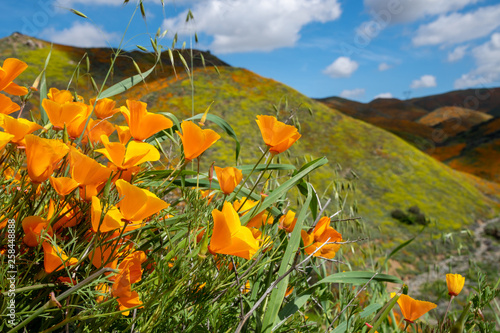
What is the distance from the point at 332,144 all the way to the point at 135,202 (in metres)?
18.6

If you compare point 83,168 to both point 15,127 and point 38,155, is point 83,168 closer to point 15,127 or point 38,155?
point 38,155

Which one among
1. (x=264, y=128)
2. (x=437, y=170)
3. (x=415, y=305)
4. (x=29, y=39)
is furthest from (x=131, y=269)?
(x=29, y=39)

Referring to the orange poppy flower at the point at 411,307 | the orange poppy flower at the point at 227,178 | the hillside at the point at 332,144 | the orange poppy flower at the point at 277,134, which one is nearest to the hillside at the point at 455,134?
the hillside at the point at 332,144

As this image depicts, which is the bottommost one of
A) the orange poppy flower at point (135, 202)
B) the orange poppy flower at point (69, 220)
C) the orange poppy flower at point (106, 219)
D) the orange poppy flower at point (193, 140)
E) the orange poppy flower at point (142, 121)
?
the orange poppy flower at point (69, 220)

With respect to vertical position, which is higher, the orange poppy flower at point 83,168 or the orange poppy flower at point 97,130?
the orange poppy flower at point 97,130

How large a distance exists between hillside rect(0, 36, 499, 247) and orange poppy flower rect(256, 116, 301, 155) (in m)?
12.5

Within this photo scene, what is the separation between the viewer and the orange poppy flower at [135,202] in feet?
1.76

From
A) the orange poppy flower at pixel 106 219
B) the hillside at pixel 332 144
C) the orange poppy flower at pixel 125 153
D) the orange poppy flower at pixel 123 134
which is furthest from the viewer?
the hillside at pixel 332 144

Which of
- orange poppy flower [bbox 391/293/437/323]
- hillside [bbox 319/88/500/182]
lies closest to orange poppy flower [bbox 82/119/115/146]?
orange poppy flower [bbox 391/293/437/323]

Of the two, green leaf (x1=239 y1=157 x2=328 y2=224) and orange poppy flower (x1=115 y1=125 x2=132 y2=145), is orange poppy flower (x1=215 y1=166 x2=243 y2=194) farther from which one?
orange poppy flower (x1=115 y1=125 x2=132 y2=145)

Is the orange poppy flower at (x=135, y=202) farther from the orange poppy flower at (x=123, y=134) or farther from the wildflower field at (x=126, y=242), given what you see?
the orange poppy flower at (x=123, y=134)

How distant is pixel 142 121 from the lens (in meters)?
0.74

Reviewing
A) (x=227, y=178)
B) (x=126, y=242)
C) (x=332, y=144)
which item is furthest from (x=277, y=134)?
(x=332, y=144)

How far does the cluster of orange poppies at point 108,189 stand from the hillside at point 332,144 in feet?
41.1
